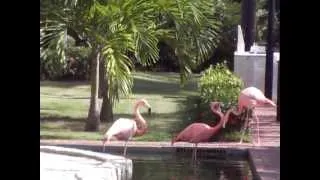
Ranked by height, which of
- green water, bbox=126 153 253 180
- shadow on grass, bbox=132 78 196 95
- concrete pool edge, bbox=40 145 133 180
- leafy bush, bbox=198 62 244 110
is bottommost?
green water, bbox=126 153 253 180

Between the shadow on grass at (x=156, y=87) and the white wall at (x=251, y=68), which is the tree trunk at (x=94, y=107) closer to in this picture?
the white wall at (x=251, y=68)

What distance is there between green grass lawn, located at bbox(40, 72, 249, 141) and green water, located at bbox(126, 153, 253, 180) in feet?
4.40

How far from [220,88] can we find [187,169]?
2.54 metres

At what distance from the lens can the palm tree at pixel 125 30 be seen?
9359 mm

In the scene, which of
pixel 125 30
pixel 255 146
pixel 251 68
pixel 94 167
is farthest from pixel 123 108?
pixel 94 167

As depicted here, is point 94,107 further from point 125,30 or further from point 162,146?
point 162,146

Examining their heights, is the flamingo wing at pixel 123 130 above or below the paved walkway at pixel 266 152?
above

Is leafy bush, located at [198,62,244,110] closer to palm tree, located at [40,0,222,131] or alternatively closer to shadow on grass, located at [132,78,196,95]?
palm tree, located at [40,0,222,131]

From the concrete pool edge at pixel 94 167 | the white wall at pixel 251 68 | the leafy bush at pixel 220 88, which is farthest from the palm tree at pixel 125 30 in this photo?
the white wall at pixel 251 68

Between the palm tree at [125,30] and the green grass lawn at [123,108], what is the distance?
66 centimetres

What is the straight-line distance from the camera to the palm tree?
936 centimetres

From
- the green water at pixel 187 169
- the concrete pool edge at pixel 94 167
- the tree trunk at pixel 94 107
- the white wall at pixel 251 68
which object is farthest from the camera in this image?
the white wall at pixel 251 68

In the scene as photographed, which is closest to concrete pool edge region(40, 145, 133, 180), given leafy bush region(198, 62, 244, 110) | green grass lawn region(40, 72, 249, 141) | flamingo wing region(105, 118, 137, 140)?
flamingo wing region(105, 118, 137, 140)
